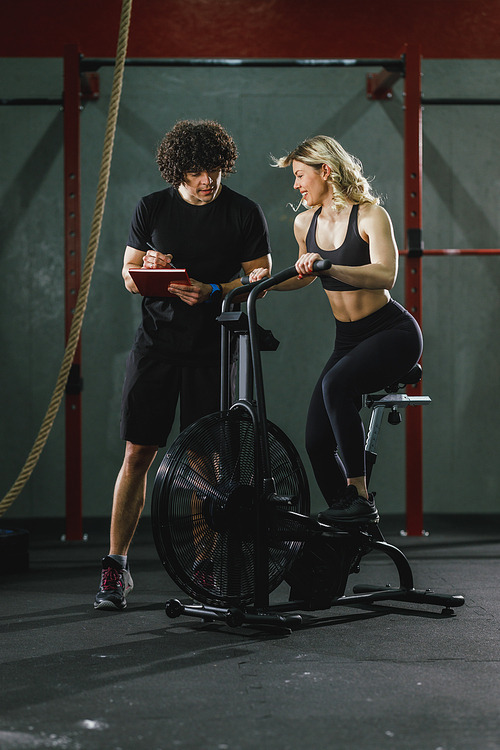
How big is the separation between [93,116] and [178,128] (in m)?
1.92

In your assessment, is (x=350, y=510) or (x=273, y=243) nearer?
(x=350, y=510)

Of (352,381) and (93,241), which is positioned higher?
(93,241)

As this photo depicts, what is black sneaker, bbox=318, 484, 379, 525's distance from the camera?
2.33 m

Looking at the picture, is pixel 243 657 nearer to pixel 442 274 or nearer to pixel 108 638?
pixel 108 638

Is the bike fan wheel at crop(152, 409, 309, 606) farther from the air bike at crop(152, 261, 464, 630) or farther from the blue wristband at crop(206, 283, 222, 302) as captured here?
the blue wristband at crop(206, 283, 222, 302)

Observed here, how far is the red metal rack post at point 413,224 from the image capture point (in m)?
3.97

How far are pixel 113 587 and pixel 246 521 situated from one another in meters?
0.59

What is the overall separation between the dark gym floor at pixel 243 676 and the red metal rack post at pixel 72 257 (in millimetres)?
1018

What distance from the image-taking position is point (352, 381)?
235 centimetres

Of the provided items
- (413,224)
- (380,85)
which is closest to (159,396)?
(413,224)

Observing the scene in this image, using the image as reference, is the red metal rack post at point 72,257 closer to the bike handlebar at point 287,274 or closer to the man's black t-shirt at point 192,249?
the man's black t-shirt at point 192,249

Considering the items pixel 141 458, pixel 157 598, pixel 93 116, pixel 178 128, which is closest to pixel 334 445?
pixel 141 458

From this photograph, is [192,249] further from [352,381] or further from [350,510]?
[350,510]

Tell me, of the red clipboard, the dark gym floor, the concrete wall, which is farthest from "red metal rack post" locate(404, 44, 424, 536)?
the red clipboard
